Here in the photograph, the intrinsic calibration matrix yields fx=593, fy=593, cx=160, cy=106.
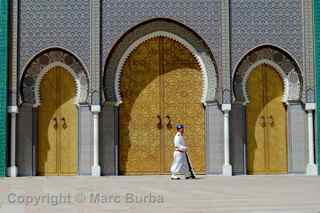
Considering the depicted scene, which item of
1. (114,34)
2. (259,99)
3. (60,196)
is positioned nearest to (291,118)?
(259,99)

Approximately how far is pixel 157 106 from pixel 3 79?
135 inches

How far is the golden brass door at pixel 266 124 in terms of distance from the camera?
1330 cm

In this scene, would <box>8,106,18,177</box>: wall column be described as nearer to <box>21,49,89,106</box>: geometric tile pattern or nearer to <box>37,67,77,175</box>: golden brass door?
<box>21,49,89,106</box>: geometric tile pattern

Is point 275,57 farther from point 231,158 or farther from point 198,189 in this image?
point 198,189

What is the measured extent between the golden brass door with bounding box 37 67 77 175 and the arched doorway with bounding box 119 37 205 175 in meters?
1.11

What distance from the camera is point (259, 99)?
13.5m

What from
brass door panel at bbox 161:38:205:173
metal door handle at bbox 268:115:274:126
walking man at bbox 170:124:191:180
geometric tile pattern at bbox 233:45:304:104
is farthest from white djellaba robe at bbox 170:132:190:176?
metal door handle at bbox 268:115:274:126

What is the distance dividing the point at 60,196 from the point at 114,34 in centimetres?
648

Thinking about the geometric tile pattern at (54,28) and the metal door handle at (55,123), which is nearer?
the geometric tile pattern at (54,28)

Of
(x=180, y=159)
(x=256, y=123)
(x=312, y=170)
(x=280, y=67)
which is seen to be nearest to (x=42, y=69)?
(x=180, y=159)

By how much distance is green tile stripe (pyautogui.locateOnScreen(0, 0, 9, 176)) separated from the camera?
12664 mm

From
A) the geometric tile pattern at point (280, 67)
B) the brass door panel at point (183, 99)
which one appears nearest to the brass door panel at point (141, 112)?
the brass door panel at point (183, 99)

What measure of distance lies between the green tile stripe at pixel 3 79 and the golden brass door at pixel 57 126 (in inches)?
30.5

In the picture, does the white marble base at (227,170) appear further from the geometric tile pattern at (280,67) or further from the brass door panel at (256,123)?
the geometric tile pattern at (280,67)
